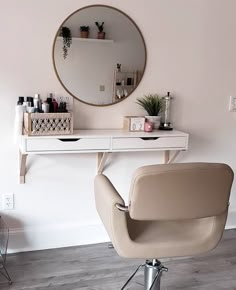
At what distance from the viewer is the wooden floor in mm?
2135

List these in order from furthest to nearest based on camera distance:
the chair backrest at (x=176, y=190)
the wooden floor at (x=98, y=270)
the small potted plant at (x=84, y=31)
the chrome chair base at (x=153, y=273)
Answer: the small potted plant at (x=84, y=31) → the wooden floor at (x=98, y=270) → the chrome chair base at (x=153, y=273) → the chair backrest at (x=176, y=190)

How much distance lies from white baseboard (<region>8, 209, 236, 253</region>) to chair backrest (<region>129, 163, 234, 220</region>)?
4.04 feet

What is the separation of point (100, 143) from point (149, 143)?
34cm

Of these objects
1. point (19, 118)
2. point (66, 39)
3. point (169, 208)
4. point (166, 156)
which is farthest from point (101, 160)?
point (169, 208)

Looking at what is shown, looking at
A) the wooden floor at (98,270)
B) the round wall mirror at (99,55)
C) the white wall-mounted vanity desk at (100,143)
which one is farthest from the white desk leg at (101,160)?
the wooden floor at (98,270)

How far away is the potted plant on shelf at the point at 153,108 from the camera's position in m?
2.54

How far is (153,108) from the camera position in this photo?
2.55 m

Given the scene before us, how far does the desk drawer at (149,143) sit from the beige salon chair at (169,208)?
55 cm

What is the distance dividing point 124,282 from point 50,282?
0.44m

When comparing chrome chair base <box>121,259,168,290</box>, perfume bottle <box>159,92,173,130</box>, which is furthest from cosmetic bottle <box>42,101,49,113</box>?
chrome chair base <box>121,259,168,290</box>

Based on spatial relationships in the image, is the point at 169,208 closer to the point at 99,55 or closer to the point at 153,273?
the point at 153,273

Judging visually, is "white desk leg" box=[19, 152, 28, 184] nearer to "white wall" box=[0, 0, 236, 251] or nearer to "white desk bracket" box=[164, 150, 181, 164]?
"white wall" box=[0, 0, 236, 251]

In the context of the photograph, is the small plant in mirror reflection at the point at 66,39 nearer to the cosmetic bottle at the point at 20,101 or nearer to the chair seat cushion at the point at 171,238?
the cosmetic bottle at the point at 20,101

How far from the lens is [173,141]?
244 cm
